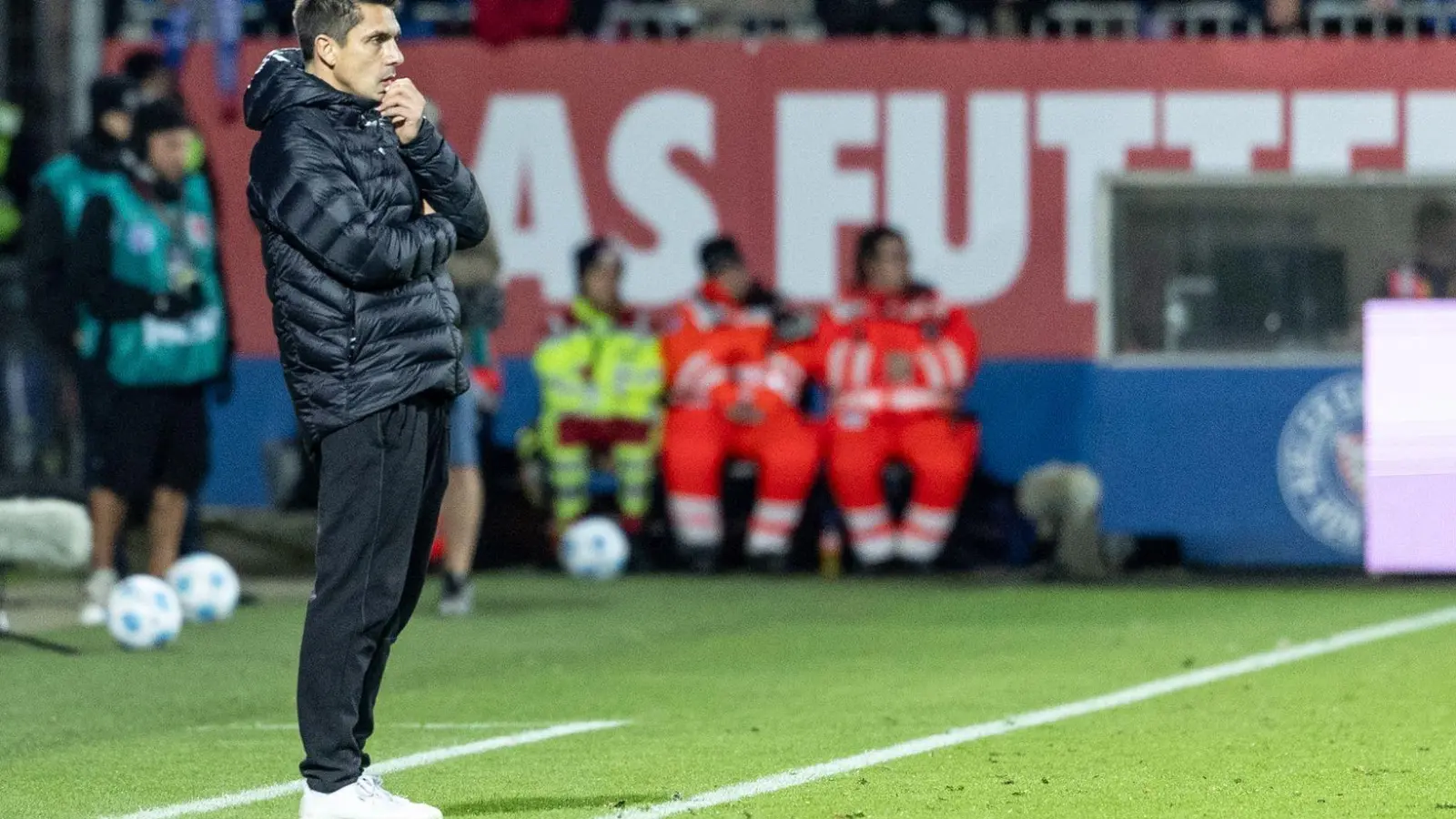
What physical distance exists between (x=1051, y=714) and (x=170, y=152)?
535 centimetres

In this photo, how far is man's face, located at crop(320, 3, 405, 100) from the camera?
6.20 m

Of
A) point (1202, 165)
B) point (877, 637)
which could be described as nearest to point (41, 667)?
point (877, 637)

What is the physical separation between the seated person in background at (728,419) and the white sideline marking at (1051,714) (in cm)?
371

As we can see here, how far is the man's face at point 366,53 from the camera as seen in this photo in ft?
20.4

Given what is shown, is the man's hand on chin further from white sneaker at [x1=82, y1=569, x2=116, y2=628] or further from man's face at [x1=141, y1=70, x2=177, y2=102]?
man's face at [x1=141, y1=70, x2=177, y2=102]

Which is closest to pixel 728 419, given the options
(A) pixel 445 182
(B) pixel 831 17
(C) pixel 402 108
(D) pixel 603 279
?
(D) pixel 603 279

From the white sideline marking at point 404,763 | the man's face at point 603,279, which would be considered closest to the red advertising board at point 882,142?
the man's face at point 603,279

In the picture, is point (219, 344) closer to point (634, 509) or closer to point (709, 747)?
point (634, 509)

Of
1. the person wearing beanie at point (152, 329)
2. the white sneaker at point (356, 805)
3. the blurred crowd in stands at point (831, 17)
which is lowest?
the white sneaker at point (356, 805)

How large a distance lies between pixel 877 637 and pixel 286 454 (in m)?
4.87

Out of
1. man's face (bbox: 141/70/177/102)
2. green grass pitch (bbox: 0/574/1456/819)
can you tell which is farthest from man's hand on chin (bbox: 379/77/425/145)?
man's face (bbox: 141/70/177/102)

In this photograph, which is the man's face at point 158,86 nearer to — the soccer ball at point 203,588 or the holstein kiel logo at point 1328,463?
the soccer ball at point 203,588

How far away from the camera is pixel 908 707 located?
8.98 metres

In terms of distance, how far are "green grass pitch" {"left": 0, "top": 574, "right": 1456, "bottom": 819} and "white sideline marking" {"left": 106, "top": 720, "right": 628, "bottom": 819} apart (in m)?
0.07
